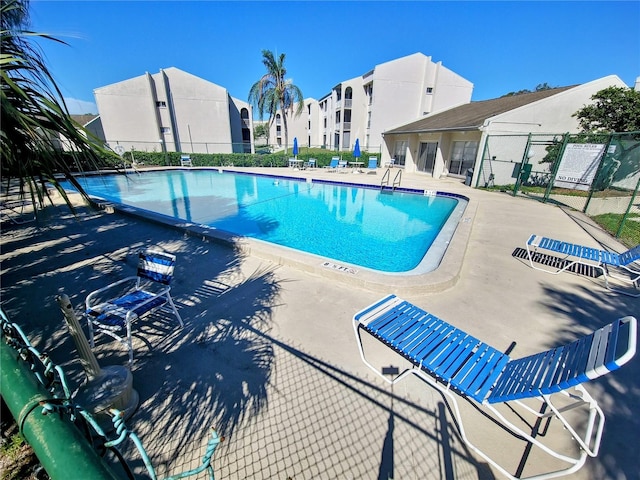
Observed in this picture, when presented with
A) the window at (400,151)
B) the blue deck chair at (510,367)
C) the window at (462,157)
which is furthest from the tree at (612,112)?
the blue deck chair at (510,367)

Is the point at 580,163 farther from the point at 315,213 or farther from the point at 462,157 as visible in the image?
the point at 315,213

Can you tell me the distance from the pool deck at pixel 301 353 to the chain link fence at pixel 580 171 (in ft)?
18.9

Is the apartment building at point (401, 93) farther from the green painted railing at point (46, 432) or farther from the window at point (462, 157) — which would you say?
the green painted railing at point (46, 432)

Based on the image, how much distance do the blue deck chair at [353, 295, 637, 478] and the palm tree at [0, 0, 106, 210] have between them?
2.85 metres

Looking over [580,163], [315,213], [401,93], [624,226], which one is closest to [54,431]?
[315,213]

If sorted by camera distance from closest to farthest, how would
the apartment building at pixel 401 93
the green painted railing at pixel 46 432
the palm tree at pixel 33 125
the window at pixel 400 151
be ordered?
the green painted railing at pixel 46 432
the palm tree at pixel 33 125
the window at pixel 400 151
the apartment building at pixel 401 93

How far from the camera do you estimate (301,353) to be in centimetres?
303

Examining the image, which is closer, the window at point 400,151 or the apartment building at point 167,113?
the window at point 400,151

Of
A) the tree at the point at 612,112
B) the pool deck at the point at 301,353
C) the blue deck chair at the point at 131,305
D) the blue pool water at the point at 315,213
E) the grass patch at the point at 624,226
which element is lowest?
the blue pool water at the point at 315,213

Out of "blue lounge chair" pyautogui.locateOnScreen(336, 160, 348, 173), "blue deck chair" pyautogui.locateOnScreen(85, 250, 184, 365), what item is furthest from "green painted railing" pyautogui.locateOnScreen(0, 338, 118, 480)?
"blue lounge chair" pyautogui.locateOnScreen(336, 160, 348, 173)

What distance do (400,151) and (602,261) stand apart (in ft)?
69.3

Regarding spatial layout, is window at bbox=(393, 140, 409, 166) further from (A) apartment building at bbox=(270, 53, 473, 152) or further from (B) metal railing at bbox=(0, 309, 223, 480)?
(B) metal railing at bbox=(0, 309, 223, 480)

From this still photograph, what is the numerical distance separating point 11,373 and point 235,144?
32608mm

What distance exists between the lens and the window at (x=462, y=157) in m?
16.6
